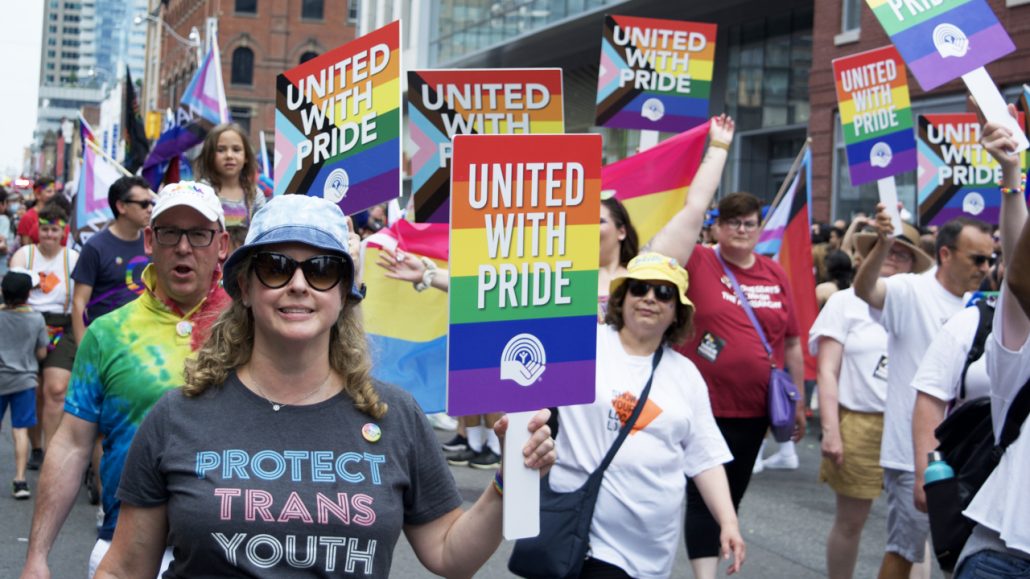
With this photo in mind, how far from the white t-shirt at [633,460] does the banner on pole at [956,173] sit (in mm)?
5275

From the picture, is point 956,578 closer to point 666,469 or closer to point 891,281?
point 666,469

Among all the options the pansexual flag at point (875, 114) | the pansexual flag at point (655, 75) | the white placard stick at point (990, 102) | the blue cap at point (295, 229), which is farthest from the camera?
the pansexual flag at point (655, 75)

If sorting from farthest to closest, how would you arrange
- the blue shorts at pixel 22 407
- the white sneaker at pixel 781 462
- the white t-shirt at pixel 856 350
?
1. the white sneaker at pixel 781 462
2. the blue shorts at pixel 22 407
3. the white t-shirt at pixel 856 350

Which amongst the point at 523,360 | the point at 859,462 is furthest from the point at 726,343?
the point at 523,360

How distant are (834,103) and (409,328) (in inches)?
601

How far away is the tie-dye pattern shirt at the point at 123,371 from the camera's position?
371 cm

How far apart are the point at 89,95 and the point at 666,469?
196 metres

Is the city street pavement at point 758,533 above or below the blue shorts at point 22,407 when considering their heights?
below

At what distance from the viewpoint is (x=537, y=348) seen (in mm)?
3252

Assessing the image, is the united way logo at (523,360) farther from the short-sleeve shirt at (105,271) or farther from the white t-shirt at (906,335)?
the short-sleeve shirt at (105,271)

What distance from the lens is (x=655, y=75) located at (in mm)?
8648

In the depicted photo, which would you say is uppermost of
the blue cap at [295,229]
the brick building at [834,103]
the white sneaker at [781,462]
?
the brick building at [834,103]

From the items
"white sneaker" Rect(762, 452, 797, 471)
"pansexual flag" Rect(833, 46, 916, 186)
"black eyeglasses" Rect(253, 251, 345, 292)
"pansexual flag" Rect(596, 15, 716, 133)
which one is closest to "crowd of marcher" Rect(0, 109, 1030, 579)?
"black eyeglasses" Rect(253, 251, 345, 292)

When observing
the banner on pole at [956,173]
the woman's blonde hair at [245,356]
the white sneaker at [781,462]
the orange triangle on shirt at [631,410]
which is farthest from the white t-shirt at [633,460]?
the white sneaker at [781,462]
